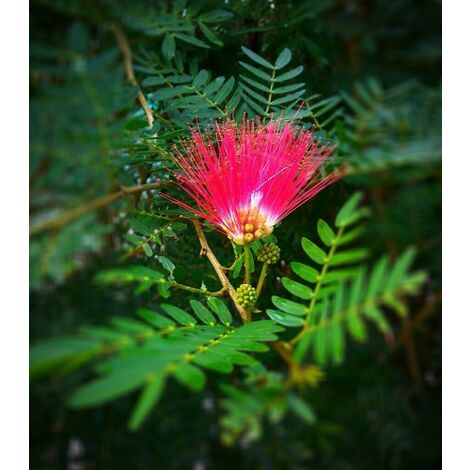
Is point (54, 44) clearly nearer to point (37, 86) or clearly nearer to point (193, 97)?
point (37, 86)

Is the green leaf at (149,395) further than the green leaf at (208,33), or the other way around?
the green leaf at (208,33)

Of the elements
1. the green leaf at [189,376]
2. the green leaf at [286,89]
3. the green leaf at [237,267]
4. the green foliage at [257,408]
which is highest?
the green leaf at [286,89]

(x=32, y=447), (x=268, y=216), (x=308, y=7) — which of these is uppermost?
(x=308, y=7)

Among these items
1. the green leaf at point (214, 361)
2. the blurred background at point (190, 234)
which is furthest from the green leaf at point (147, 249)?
the green leaf at point (214, 361)

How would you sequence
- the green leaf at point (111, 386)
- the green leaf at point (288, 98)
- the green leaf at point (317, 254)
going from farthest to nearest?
1. the green leaf at point (288, 98)
2. the green leaf at point (317, 254)
3. the green leaf at point (111, 386)

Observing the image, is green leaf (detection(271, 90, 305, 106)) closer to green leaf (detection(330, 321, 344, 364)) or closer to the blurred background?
the blurred background

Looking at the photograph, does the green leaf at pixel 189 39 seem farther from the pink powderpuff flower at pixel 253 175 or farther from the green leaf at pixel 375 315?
the green leaf at pixel 375 315
